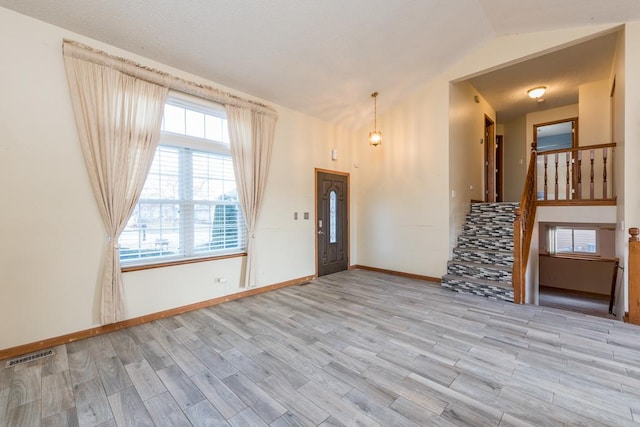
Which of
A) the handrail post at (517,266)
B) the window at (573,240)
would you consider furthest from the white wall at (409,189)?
the window at (573,240)

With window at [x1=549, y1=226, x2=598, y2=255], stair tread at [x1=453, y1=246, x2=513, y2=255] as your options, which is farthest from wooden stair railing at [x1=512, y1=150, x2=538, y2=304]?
window at [x1=549, y1=226, x2=598, y2=255]

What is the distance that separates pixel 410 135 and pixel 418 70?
1.14m

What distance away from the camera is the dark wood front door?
17.7 feet

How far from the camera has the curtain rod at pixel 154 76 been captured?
2762mm

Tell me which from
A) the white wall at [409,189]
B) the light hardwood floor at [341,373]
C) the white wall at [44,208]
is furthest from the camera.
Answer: the white wall at [409,189]

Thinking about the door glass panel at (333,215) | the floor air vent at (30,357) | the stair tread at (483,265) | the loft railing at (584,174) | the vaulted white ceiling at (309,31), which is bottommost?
the floor air vent at (30,357)

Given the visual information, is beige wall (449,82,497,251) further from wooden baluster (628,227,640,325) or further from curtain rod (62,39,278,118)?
curtain rod (62,39,278,118)

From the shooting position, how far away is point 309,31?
328 centimetres

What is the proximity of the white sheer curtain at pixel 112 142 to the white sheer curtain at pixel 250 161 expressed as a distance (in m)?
1.10

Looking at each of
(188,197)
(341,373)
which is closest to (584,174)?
(341,373)

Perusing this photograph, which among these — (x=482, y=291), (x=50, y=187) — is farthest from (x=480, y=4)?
(x=50, y=187)

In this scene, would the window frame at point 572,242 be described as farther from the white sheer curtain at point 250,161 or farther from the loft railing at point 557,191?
the white sheer curtain at point 250,161

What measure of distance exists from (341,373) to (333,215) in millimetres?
3682

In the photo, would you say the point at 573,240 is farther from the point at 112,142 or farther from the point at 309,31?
the point at 112,142
